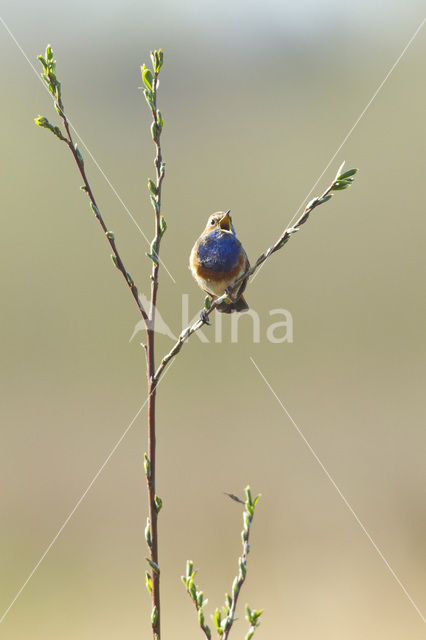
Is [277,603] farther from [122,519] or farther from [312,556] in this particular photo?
[122,519]

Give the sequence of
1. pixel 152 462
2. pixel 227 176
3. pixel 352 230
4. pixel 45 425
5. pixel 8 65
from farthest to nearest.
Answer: pixel 8 65
pixel 227 176
pixel 352 230
pixel 45 425
pixel 152 462

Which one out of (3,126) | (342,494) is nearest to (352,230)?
(342,494)

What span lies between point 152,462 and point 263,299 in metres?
9.90

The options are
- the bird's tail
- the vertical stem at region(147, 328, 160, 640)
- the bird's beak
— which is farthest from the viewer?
the bird's tail

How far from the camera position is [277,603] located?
7.25 m

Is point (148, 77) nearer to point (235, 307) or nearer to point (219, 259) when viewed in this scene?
point (219, 259)

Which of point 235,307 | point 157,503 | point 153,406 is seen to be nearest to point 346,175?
point 153,406

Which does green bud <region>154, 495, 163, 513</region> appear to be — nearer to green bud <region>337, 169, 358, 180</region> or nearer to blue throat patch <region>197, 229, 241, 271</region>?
green bud <region>337, 169, 358, 180</region>

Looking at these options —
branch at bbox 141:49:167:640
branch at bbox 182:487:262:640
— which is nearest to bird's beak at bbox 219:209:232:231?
branch at bbox 141:49:167:640

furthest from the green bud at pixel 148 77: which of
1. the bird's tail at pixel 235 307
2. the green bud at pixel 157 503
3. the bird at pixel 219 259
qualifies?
the bird's tail at pixel 235 307

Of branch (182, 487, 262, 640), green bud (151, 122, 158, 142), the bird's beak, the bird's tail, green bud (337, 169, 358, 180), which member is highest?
the bird's beak

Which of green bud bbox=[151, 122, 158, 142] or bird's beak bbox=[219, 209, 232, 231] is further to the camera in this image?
bird's beak bbox=[219, 209, 232, 231]

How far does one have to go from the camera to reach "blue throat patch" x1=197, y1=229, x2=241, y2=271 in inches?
151

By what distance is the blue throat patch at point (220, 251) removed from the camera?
382cm
